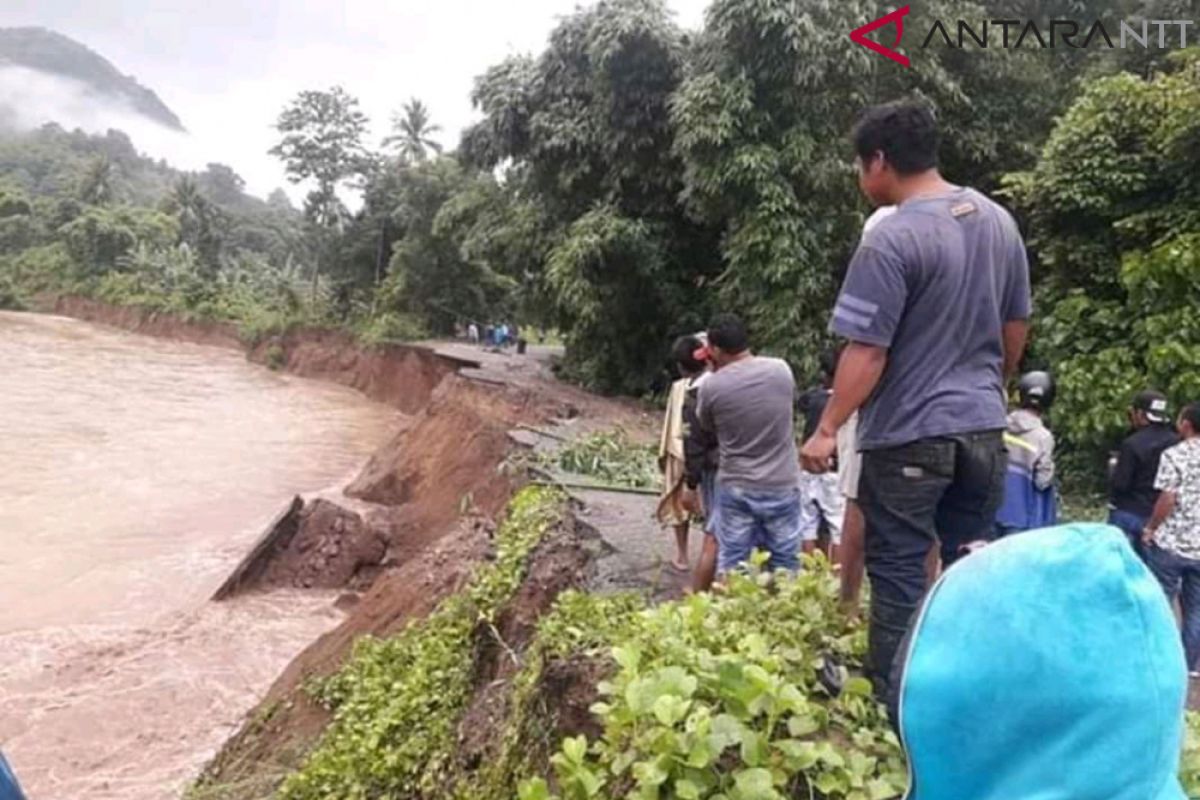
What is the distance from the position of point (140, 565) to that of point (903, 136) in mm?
12093

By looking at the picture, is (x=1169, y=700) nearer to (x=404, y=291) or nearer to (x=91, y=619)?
(x=91, y=619)

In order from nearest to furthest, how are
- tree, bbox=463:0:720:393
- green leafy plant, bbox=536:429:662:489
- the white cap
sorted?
1. the white cap
2. green leafy plant, bbox=536:429:662:489
3. tree, bbox=463:0:720:393

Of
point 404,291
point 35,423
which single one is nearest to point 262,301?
point 404,291

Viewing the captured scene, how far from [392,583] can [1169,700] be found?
766 centimetres

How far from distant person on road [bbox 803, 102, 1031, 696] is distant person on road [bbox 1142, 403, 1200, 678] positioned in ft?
9.36

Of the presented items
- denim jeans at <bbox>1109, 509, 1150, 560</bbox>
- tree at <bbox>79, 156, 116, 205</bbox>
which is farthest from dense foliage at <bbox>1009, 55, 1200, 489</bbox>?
tree at <bbox>79, 156, 116, 205</bbox>

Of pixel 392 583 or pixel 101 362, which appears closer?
pixel 392 583

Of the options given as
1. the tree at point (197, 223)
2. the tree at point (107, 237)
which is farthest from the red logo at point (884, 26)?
the tree at point (107, 237)

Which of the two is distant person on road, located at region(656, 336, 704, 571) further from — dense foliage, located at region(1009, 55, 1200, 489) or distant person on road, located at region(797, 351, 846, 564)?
dense foliage, located at region(1009, 55, 1200, 489)

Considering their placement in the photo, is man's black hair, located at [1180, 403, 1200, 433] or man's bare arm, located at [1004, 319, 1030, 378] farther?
man's black hair, located at [1180, 403, 1200, 433]

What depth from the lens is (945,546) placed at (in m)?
2.92

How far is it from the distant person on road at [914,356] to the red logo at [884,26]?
38.3 ft

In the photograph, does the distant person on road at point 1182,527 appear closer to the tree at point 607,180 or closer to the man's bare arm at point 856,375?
the man's bare arm at point 856,375

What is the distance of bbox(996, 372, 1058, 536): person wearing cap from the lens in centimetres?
488
